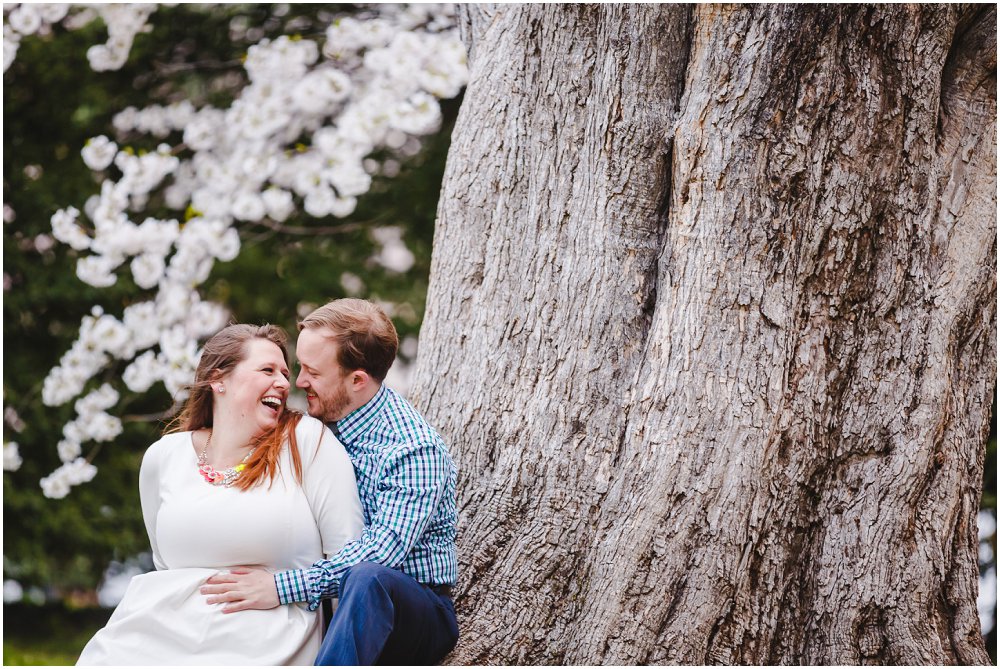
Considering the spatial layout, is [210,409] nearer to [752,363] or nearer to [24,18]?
[752,363]

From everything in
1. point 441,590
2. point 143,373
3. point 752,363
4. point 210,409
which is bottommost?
point 441,590

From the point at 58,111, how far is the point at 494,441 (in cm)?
462

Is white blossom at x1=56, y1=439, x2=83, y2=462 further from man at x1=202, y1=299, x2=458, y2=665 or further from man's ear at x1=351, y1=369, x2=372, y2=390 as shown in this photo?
man's ear at x1=351, y1=369, x2=372, y2=390

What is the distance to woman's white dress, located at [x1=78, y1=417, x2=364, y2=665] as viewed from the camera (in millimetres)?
2652

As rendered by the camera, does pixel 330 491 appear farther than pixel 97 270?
No

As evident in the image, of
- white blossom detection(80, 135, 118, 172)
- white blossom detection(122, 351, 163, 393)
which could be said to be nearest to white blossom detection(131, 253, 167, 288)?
white blossom detection(122, 351, 163, 393)

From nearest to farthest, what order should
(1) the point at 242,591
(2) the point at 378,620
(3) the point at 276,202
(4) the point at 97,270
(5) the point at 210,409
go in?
1. (2) the point at 378,620
2. (1) the point at 242,591
3. (5) the point at 210,409
4. (4) the point at 97,270
5. (3) the point at 276,202

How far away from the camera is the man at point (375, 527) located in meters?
2.55

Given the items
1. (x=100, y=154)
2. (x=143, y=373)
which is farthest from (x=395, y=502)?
(x=100, y=154)

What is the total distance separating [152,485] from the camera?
2.97m

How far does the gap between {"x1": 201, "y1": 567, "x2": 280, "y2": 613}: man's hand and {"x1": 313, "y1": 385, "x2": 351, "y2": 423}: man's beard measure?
55 cm

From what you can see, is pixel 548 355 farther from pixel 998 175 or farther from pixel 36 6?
pixel 36 6

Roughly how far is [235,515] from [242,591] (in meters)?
0.21

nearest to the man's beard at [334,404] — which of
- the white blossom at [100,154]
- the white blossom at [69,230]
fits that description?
the white blossom at [69,230]
